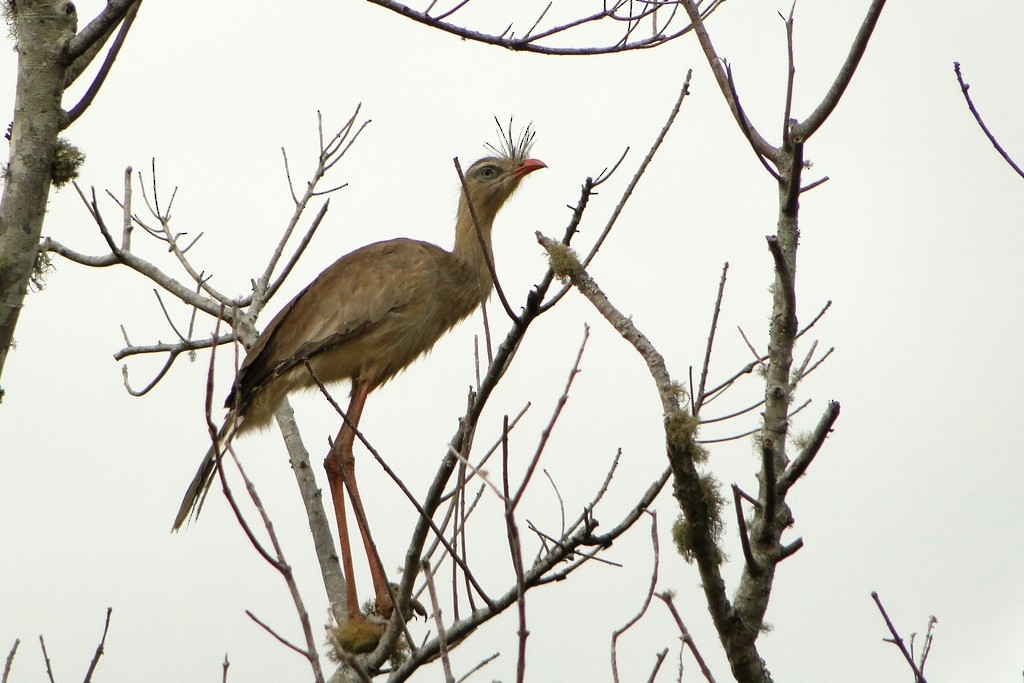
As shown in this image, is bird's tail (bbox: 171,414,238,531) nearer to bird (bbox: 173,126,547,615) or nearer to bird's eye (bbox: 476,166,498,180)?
bird (bbox: 173,126,547,615)

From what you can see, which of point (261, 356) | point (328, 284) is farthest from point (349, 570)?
point (328, 284)

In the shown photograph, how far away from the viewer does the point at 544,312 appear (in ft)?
10.3

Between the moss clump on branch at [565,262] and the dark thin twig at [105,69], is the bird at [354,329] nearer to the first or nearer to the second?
the dark thin twig at [105,69]

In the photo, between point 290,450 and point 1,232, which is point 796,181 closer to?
point 1,232

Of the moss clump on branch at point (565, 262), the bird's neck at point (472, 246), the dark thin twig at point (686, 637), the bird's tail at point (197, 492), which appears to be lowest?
the dark thin twig at point (686, 637)

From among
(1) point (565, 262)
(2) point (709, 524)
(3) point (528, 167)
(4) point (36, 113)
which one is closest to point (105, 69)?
(4) point (36, 113)

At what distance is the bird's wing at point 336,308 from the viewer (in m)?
5.47

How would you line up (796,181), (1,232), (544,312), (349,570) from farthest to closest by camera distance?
(349,570), (1,232), (544,312), (796,181)

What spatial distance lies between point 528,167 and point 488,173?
0.89ft

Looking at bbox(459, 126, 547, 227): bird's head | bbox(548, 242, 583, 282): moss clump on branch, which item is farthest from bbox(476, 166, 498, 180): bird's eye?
bbox(548, 242, 583, 282): moss clump on branch

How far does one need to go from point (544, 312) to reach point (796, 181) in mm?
940

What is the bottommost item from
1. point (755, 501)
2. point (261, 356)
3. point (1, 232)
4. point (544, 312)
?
point (755, 501)

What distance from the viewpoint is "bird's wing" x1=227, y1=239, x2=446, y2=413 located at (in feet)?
17.9

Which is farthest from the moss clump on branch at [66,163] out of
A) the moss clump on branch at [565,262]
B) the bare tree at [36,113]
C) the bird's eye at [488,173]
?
the bird's eye at [488,173]
